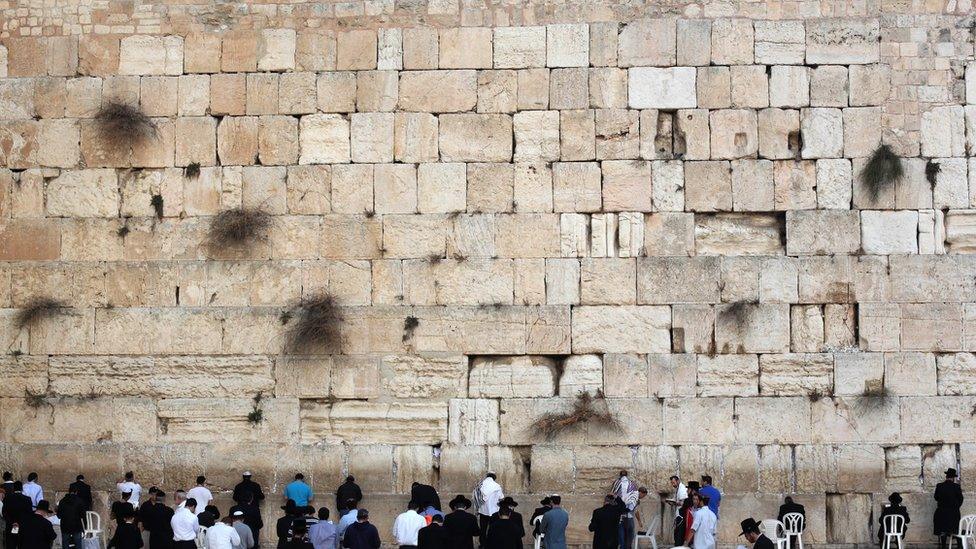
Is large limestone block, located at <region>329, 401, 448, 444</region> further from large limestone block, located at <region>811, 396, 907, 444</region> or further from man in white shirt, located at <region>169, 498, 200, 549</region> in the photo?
large limestone block, located at <region>811, 396, 907, 444</region>

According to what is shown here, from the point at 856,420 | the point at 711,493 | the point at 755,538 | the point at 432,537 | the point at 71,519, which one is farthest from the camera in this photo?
the point at 856,420

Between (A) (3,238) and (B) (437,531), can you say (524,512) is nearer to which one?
(B) (437,531)

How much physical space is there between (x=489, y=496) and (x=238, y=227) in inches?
178

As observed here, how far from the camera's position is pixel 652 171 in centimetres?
1622

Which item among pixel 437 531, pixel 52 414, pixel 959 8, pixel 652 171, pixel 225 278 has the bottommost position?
pixel 437 531

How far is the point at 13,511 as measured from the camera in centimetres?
1458

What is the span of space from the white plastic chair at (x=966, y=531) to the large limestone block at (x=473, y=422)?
5361mm

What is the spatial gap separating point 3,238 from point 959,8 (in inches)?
480

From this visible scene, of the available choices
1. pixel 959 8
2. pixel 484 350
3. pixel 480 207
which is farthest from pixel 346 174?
pixel 959 8

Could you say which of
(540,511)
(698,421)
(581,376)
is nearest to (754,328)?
(698,421)

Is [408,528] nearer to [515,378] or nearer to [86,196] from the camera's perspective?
[515,378]

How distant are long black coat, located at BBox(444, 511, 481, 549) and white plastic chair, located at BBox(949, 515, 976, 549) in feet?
18.1

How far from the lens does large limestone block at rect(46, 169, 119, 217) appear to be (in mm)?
16625

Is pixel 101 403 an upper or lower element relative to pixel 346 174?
lower
